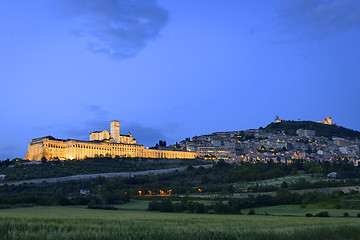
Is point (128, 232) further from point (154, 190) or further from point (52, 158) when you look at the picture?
point (52, 158)

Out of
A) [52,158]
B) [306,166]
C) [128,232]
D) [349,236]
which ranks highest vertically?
[52,158]

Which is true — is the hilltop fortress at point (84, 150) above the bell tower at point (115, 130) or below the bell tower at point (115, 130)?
below

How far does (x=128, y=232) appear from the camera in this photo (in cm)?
795

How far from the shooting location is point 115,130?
592 feet

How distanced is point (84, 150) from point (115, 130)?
30.4 m

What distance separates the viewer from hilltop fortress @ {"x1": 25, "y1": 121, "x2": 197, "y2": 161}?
14650cm

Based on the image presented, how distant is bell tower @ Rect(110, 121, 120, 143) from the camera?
7059 inches

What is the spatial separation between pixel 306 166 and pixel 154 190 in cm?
5535

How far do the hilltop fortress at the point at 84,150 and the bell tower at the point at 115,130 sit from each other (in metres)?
3.88

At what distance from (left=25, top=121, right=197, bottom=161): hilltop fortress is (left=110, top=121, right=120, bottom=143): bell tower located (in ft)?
12.7

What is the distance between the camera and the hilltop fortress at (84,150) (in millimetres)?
146500

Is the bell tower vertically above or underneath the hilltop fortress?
above

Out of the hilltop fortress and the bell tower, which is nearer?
the hilltop fortress

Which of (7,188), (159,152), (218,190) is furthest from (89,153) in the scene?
(218,190)
